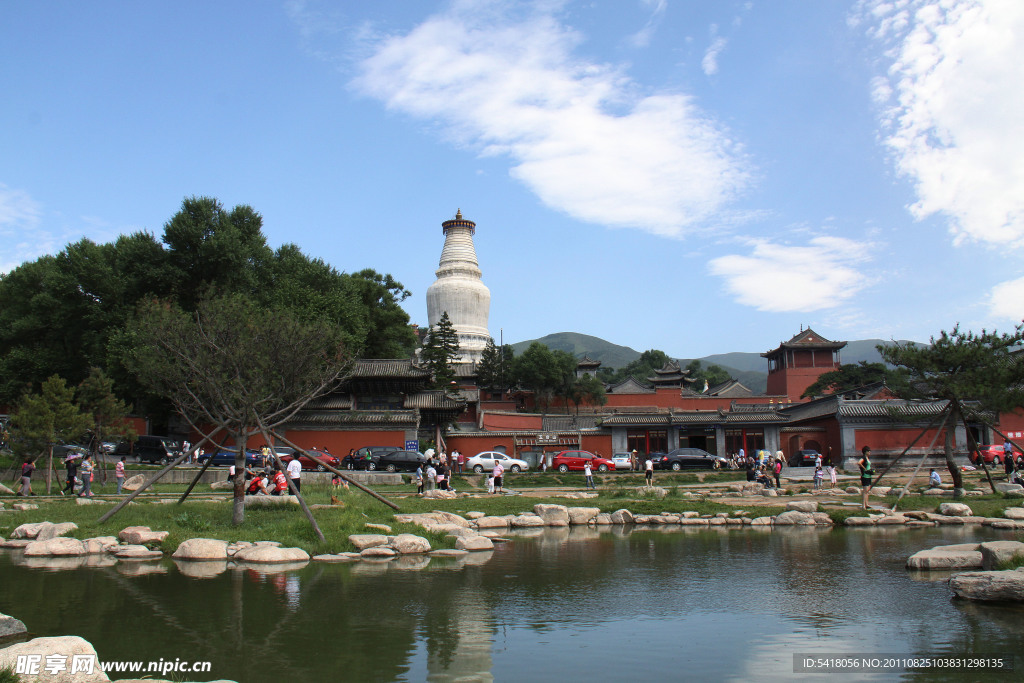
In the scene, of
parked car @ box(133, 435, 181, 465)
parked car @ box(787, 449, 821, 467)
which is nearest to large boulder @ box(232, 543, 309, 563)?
parked car @ box(133, 435, 181, 465)

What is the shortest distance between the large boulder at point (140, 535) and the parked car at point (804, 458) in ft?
109

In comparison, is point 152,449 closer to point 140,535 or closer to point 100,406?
point 100,406

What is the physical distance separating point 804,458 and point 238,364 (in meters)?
31.9

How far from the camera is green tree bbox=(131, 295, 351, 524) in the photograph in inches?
628

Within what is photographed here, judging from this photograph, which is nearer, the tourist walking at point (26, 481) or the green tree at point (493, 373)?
the tourist walking at point (26, 481)

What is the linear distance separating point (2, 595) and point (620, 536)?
470 inches

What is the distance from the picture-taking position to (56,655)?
240 inches

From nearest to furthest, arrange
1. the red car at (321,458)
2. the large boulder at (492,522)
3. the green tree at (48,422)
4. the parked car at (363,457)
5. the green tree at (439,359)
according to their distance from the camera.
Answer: the large boulder at (492,522), the green tree at (48,422), the red car at (321,458), the parked car at (363,457), the green tree at (439,359)

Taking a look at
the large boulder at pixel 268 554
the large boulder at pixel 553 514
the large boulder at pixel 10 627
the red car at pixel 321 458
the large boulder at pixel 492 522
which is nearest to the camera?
the large boulder at pixel 10 627

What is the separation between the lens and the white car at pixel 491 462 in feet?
123

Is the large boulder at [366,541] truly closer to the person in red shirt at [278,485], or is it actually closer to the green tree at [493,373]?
the person in red shirt at [278,485]

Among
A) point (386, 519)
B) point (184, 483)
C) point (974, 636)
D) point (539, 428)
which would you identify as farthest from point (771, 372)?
point (974, 636)

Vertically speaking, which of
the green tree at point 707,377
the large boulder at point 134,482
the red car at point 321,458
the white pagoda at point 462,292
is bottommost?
the large boulder at point 134,482

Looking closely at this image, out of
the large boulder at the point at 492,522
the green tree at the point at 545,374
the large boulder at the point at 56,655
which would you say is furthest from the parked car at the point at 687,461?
the large boulder at the point at 56,655
